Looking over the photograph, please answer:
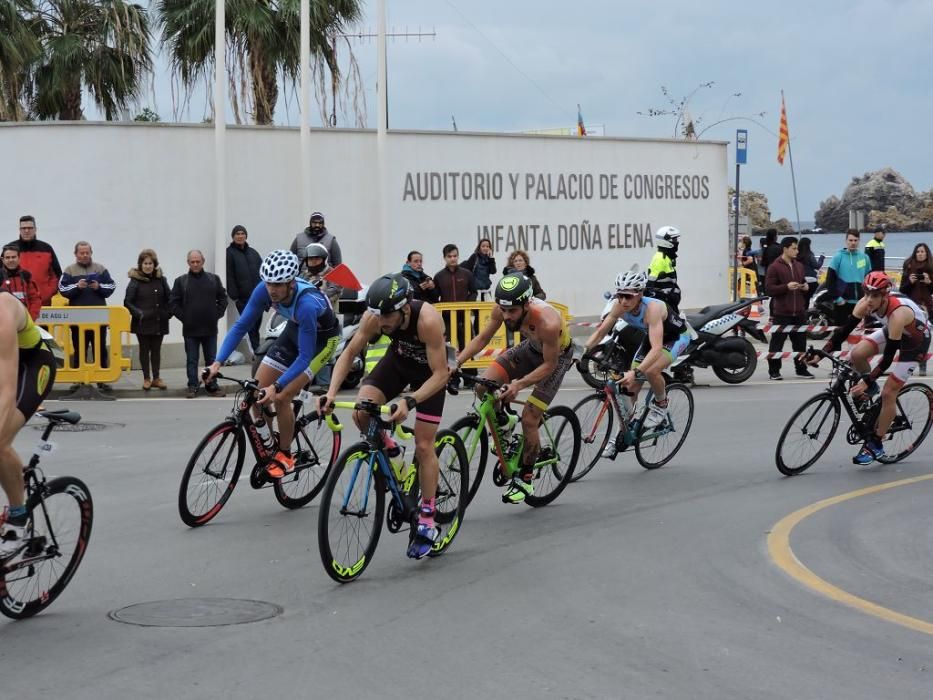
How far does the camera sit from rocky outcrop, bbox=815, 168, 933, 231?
403ft

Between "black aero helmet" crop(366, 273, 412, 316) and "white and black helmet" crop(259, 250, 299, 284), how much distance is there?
172 centimetres

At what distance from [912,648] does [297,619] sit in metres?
3.16

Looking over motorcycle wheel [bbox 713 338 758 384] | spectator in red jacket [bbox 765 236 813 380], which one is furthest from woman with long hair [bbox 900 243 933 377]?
motorcycle wheel [bbox 713 338 758 384]

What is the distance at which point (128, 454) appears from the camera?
12.9 m

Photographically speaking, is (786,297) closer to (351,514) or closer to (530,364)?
(530,364)

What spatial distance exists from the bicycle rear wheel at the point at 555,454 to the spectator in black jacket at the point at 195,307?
8.35m

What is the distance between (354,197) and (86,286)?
245 inches

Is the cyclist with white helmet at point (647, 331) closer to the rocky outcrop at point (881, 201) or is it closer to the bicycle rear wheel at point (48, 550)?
the bicycle rear wheel at point (48, 550)

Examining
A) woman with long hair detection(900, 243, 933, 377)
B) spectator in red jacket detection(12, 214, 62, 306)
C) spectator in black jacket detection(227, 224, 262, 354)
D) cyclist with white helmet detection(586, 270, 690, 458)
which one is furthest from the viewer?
spectator in black jacket detection(227, 224, 262, 354)

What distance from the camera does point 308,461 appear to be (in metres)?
10.5

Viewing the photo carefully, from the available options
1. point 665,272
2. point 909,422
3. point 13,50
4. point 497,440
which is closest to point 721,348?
point 665,272

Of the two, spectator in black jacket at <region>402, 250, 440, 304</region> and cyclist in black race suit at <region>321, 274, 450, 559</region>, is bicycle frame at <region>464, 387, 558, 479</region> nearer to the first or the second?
cyclist in black race suit at <region>321, 274, 450, 559</region>

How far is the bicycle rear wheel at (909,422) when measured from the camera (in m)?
12.6

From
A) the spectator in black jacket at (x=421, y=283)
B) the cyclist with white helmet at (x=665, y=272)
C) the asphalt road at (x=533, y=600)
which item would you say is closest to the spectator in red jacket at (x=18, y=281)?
the asphalt road at (x=533, y=600)
